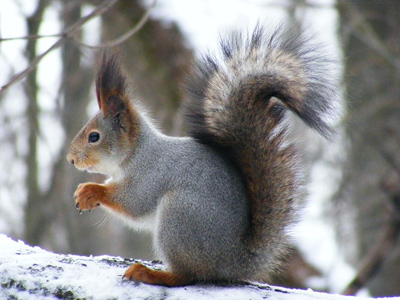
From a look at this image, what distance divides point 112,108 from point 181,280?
29.2 inches

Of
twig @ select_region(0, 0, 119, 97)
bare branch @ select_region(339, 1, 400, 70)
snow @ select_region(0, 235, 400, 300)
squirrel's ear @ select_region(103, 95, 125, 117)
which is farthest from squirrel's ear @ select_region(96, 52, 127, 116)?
bare branch @ select_region(339, 1, 400, 70)

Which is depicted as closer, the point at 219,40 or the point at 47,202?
the point at 219,40

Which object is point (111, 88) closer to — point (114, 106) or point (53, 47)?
point (114, 106)

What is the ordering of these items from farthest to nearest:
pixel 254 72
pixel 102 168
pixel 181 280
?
1. pixel 102 168
2. pixel 254 72
3. pixel 181 280

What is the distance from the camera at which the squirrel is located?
1.85 metres

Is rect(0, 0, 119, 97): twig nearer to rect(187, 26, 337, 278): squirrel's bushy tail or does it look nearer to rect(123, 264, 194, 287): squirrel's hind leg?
rect(187, 26, 337, 278): squirrel's bushy tail

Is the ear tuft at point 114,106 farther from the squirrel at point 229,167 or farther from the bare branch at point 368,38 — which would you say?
the bare branch at point 368,38

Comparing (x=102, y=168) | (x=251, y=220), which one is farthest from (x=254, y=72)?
(x=102, y=168)

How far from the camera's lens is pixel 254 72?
197cm

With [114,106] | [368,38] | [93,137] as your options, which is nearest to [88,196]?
[93,137]

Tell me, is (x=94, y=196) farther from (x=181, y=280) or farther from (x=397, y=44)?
(x=397, y=44)

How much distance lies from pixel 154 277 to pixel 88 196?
0.42 m

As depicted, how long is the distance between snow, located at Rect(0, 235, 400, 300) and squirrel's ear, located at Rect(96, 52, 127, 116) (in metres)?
0.60

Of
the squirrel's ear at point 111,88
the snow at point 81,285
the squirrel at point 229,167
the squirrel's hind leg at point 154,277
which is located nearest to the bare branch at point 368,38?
the squirrel at point 229,167
